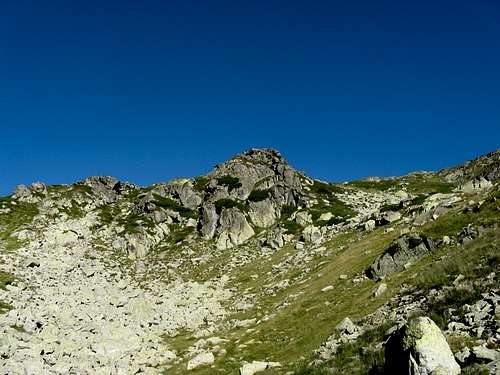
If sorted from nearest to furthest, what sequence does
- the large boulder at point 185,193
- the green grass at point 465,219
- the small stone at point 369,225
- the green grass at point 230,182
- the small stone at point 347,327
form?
the small stone at point 347,327 → the green grass at point 465,219 → the small stone at point 369,225 → the green grass at point 230,182 → the large boulder at point 185,193

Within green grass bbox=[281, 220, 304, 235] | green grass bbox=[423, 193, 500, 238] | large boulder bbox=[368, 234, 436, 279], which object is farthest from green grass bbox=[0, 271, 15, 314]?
green grass bbox=[281, 220, 304, 235]

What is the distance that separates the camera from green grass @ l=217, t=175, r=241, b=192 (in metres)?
88.1

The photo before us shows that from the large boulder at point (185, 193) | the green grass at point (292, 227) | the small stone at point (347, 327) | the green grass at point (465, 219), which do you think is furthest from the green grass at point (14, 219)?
the green grass at point (465, 219)

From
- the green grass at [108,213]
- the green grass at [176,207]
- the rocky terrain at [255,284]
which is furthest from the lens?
the green grass at [108,213]

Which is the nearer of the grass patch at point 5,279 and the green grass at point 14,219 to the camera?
the grass patch at point 5,279

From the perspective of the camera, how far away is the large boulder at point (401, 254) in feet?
117

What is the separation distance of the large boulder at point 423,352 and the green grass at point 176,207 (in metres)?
76.4

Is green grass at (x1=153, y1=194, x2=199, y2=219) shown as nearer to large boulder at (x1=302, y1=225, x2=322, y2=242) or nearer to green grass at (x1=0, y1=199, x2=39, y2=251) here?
green grass at (x1=0, y1=199, x2=39, y2=251)

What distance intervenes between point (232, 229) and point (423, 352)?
204ft

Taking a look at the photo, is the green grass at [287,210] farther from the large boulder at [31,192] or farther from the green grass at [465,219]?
the large boulder at [31,192]

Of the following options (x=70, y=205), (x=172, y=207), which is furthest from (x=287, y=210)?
(x=70, y=205)

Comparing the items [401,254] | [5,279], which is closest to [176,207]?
[5,279]

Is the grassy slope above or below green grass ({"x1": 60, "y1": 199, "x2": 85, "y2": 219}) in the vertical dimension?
below

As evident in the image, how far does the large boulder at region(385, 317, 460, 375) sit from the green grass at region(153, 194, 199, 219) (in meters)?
76.4
